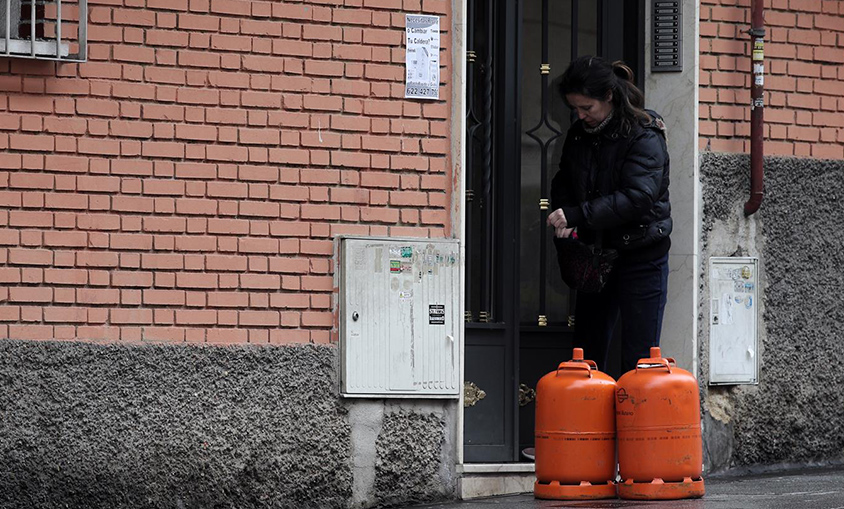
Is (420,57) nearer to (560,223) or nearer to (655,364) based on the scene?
(560,223)

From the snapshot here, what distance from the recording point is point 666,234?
681 cm

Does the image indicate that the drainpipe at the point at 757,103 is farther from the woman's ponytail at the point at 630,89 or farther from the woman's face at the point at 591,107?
the woman's face at the point at 591,107

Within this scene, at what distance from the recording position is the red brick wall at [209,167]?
6.25 m

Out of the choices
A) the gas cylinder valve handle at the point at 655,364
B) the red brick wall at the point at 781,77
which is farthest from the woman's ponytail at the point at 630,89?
the gas cylinder valve handle at the point at 655,364

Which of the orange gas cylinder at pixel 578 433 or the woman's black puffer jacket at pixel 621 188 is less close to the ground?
the woman's black puffer jacket at pixel 621 188

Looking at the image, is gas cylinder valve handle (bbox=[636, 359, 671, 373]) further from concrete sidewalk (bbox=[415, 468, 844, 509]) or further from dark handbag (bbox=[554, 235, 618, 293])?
dark handbag (bbox=[554, 235, 618, 293])

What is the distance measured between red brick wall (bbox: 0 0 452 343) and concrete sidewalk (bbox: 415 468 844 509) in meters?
1.23

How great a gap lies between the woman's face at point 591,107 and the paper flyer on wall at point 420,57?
0.68 metres

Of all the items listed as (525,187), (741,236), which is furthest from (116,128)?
(741,236)

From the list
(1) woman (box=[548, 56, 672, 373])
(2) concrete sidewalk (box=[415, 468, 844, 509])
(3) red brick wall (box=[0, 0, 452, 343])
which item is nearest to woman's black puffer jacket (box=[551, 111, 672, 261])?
(1) woman (box=[548, 56, 672, 373])

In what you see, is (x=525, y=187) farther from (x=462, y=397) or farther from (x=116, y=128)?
(x=116, y=128)

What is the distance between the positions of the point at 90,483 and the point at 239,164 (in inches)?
63.3

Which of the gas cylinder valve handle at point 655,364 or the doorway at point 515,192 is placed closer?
the gas cylinder valve handle at point 655,364

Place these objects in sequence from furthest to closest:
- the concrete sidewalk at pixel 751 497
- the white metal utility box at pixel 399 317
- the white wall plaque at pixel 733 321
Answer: the white wall plaque at pixel 733 321, the white metal utility box at pixel 399 317, the concrete sidewalk at pixel 751 497
